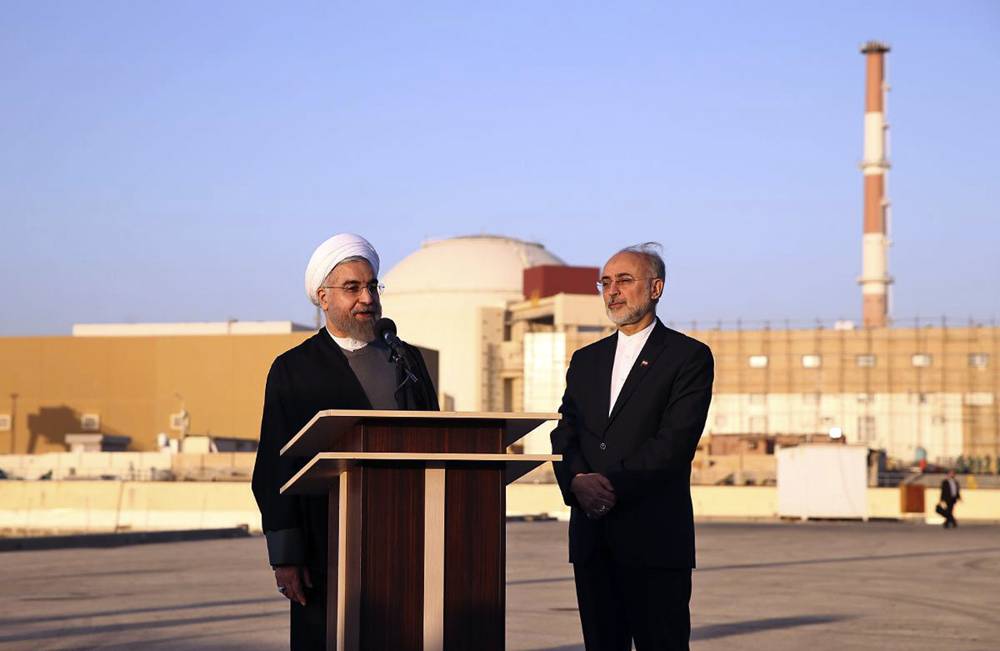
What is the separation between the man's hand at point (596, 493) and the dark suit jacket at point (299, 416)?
0.65 meters

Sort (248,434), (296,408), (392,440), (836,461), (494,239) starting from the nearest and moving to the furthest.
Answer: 1. (392,440)
2. (296,408)
3. (836,461)
4. (248,434)
5. (494,239)

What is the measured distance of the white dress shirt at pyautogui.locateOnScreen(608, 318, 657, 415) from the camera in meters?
5.78

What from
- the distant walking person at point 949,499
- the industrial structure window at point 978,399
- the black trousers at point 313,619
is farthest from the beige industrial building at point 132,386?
the black trousers at point 313,619

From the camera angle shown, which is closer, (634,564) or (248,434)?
(634,564)

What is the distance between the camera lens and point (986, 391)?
82625mm

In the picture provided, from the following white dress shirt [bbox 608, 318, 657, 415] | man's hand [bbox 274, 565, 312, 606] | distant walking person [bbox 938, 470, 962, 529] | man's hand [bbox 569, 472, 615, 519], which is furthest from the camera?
distant walking person [bbox 938, 470, 962, 529]

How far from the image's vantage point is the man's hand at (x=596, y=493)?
545cm

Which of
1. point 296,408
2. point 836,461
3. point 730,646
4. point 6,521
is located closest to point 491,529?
point 296,408

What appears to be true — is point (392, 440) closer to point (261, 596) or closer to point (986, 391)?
point (261, 596)

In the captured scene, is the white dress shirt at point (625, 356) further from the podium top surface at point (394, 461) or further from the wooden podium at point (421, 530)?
the wooden podium at point (421, 530)

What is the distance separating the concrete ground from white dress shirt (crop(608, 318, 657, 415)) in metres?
4.18

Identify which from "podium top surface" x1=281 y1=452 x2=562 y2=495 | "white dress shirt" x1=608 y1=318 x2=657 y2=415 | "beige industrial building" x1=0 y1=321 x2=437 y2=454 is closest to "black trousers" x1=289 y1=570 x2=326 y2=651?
"podium top surface" x1=281 y1=452 x2=562 y2=495

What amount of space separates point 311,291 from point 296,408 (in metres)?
0.47

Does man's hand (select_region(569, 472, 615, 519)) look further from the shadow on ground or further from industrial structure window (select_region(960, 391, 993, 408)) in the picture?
industrial structure window (select_region(960, 391, 993, 408))
